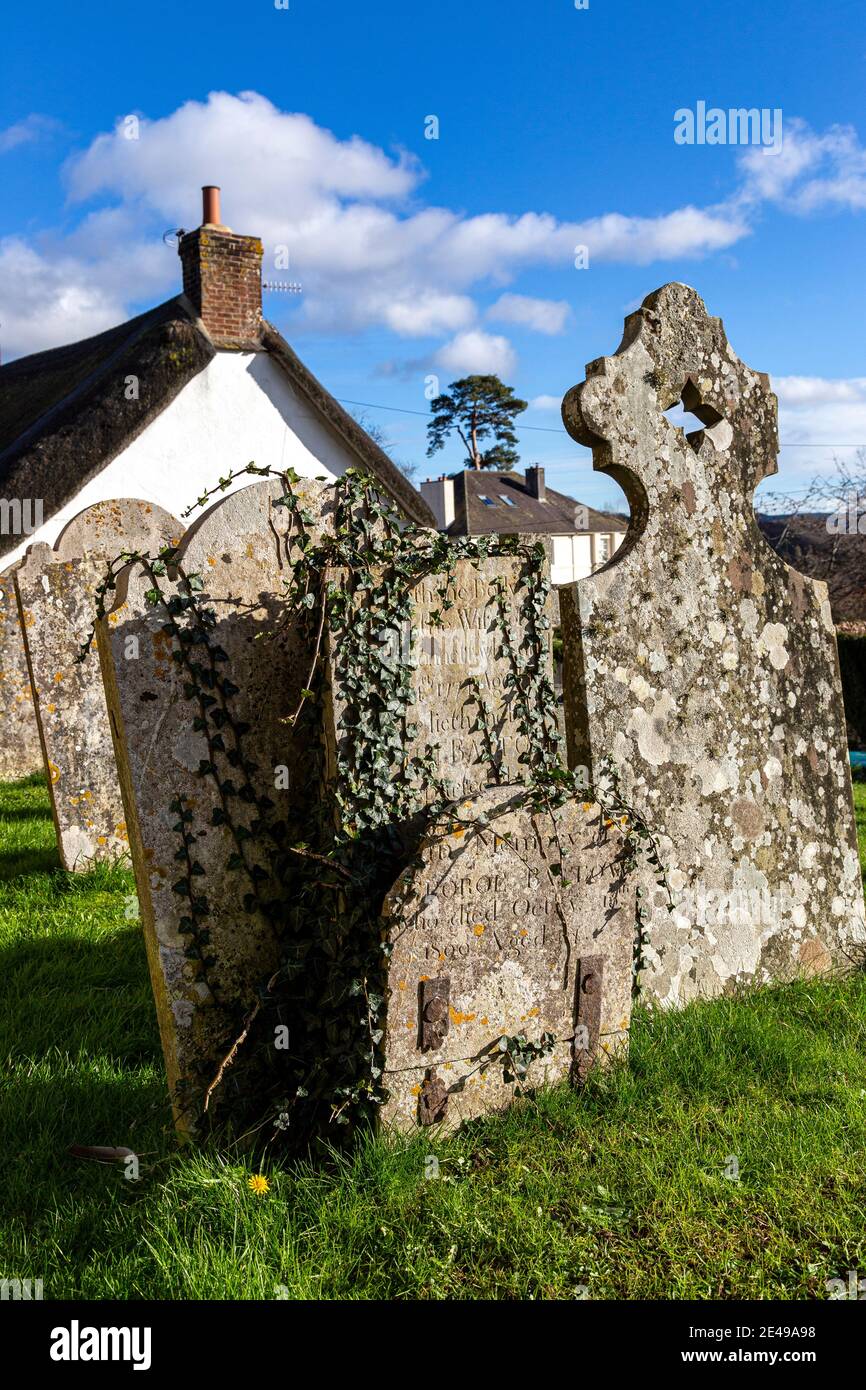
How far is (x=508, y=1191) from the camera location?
9.85 ft

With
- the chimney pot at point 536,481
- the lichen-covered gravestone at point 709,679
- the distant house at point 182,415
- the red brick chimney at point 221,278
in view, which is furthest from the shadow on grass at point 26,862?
the chimney pot at point 536,481

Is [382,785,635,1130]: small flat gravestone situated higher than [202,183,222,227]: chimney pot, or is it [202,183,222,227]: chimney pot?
[202,183,222,227]: chimney pot

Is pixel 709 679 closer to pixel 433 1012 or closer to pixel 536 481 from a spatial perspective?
pixel 433 1012

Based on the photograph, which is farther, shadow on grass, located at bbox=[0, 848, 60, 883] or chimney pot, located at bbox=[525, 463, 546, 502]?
chimney pot, located at bbox=[525, 463, 546, 502]

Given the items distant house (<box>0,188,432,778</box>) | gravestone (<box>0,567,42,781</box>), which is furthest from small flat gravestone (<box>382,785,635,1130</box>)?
distant house (<box>0,188,432,778</box>)

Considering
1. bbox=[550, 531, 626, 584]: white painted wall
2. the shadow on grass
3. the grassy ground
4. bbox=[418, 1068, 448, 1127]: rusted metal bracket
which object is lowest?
the grassy ground

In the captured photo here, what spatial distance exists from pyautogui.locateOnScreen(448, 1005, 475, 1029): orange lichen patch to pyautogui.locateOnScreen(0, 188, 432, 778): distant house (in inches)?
364

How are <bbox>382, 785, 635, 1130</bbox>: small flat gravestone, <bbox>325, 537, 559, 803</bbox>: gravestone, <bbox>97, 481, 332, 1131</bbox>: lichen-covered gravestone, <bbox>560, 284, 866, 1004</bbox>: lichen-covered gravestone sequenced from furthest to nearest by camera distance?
1. <bbox>560, 284, 866, 1004</bbox>: lichen-covered gravestone
2. <bbox>325, 537, 559, 803</bbox>: gravestone
3. <bbox>97, 481, 332, 1131</bbox>: lichen-covered gravestone
4. <bbox>382, 785, 635, 1130</bbox>: small flat gravestone

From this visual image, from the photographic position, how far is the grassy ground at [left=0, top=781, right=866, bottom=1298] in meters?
2.69

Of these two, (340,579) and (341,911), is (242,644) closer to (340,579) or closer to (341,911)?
(340,579)

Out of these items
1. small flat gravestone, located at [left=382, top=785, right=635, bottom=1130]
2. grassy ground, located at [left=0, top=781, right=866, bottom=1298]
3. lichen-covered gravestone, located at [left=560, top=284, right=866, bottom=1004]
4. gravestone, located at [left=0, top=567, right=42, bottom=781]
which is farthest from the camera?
gravestone, located at [left=0, top=567, right=42, bottom=781]

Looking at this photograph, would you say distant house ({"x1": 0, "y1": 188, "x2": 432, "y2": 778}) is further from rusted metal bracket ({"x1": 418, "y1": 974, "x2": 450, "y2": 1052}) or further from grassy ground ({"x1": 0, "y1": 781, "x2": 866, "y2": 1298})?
rusted metal bracket ({"x1": 418, "y1": 974, "x2": 450, "y2": 1052})

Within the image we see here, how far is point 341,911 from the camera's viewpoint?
11.2ft
